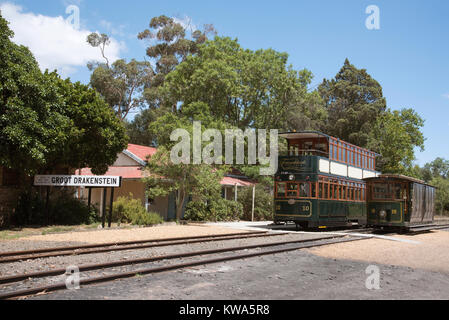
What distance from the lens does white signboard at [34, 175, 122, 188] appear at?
20.4 m

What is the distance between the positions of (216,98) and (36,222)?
68.8 ft

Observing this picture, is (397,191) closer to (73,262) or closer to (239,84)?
(73,262)

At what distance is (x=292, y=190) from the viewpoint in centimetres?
2173

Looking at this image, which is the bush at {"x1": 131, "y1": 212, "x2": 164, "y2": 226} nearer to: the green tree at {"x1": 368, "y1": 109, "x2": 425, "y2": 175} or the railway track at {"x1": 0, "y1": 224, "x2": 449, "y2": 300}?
the railway track at {"x1": 0, "y1": 224, "x2": 449, "y2": 300}

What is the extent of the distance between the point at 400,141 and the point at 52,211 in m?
39.5

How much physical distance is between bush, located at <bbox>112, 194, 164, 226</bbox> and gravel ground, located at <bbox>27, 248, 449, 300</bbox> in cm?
1319

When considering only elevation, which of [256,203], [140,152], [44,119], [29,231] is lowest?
[29,231]

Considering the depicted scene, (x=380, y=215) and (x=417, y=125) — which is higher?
(x=417, y=125)

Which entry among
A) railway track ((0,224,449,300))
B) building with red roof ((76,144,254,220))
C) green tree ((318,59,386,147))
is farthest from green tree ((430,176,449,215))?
railway track ((0,224,449,300))

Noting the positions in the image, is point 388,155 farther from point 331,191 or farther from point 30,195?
point 30,195

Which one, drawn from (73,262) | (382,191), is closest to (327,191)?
(382,191)
